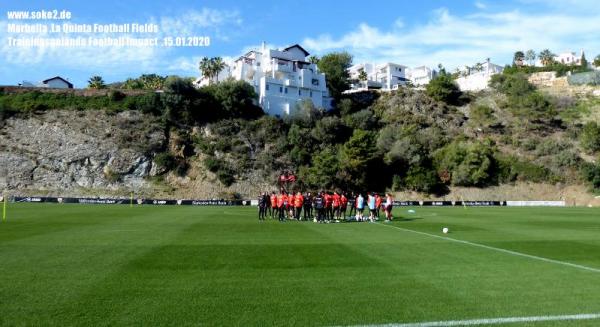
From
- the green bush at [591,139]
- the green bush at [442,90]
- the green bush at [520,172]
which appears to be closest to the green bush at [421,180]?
the green bush at [520,172]

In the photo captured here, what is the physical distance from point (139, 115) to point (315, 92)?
99.3 ft

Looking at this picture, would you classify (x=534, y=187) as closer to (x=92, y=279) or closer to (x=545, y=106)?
(x=545, y=106)

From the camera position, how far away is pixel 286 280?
1037cm

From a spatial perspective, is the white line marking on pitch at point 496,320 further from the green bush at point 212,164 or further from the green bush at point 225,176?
the green bush at point 212,164

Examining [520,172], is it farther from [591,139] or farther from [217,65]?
[217,65]

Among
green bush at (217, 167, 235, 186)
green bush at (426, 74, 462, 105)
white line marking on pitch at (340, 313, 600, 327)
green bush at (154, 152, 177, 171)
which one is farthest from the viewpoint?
green bush at (426, 74, 462, 105)

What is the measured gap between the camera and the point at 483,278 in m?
10.8

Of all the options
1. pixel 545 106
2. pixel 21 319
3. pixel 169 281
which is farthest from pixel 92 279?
pixel 545 106

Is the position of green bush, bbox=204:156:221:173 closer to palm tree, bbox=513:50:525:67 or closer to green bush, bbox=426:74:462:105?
green bush, bbox=426:74:462:105

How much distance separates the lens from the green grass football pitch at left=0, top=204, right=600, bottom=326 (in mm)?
7766

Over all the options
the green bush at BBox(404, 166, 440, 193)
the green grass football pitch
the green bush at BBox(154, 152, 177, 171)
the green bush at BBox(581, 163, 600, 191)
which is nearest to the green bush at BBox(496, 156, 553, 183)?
the green bush at BBox(581, 163, 600, 191)

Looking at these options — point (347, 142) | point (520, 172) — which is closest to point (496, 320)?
point (347, 142)

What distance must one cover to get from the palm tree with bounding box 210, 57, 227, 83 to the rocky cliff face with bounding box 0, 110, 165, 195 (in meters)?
19.5

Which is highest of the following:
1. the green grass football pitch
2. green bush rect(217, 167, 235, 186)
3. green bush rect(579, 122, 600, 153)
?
green bush rect(579, 122, 600, 153)
